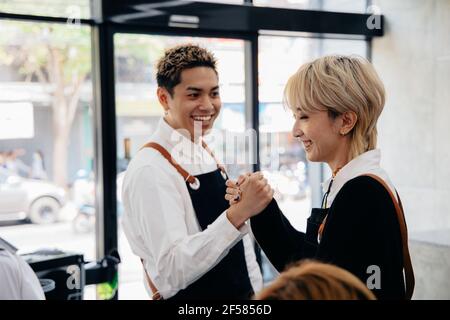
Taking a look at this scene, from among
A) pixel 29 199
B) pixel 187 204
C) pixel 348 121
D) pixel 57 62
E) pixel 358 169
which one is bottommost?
pixel 29 199

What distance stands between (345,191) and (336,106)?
222 mm

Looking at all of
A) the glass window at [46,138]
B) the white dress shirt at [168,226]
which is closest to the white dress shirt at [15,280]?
the white dress shirt at [168,226]

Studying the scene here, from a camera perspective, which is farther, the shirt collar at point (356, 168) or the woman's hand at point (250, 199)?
the woman's hand at point (250, 199)

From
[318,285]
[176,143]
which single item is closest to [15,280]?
[176,143]

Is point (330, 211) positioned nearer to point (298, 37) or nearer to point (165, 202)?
point (165, 202)

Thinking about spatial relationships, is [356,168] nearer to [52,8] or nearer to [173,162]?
[173,162]

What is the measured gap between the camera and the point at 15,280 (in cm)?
124

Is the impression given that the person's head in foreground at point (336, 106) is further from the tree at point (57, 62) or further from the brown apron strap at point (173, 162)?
the tree at point (57, 62)

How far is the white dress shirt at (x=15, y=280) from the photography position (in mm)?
1218

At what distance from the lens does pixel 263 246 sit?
1512 mm

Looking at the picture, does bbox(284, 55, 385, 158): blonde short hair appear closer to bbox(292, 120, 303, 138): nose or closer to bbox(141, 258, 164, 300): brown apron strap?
bbox(292, 120, 303, 138): nose

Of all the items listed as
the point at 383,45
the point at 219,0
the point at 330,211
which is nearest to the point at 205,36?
the point at 219,0

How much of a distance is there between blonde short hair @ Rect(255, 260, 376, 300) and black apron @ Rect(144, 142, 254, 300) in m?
0.70
